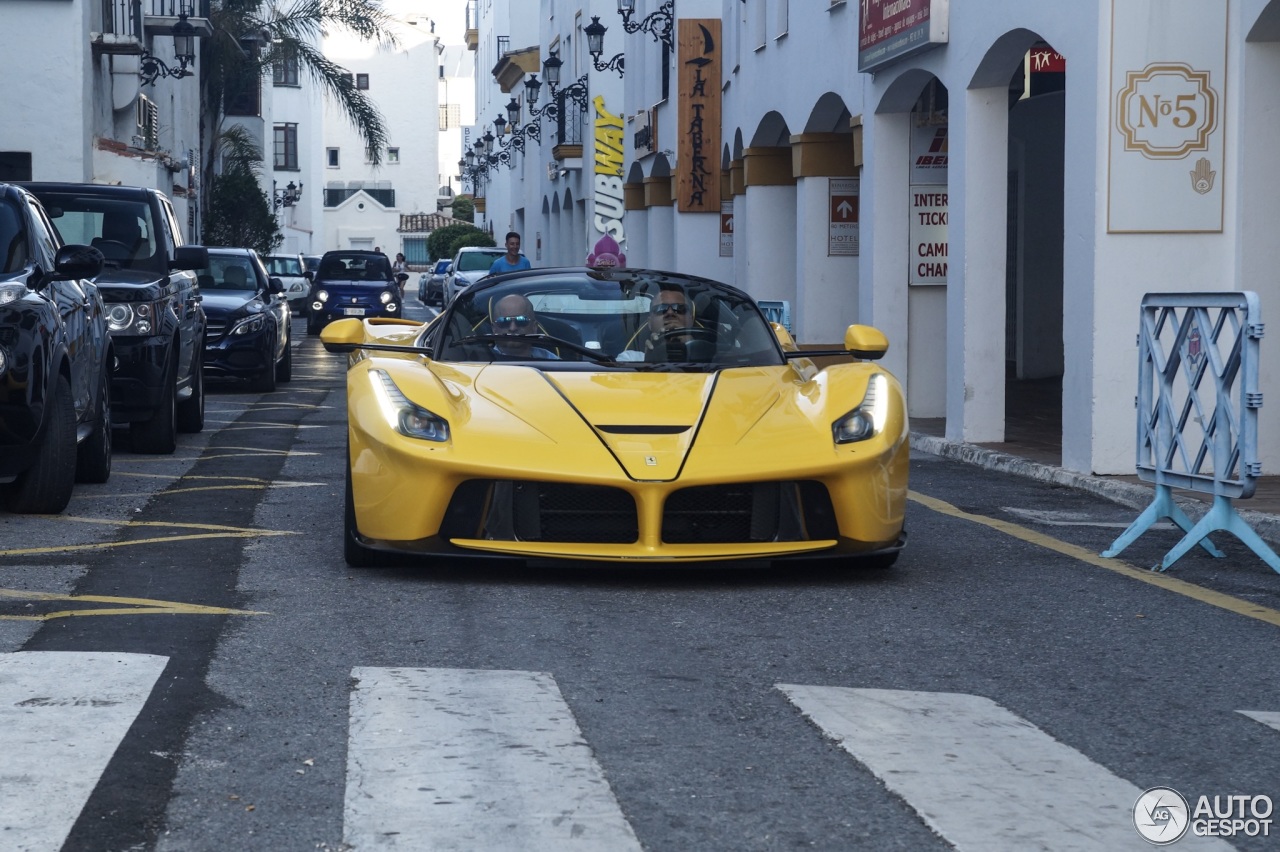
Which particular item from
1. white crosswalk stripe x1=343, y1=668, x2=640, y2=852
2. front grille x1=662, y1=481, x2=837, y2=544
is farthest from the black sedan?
white crosswalk stripe x1=343, y1=668, x2=640, y2=852

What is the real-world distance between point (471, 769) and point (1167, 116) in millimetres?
8737

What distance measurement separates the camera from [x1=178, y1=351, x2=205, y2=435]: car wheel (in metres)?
13.8

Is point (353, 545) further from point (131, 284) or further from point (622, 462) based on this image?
point (131, 284)

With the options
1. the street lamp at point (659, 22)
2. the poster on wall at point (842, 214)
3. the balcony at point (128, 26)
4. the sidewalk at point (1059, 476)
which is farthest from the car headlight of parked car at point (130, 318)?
the street lamp at point (659, 22)

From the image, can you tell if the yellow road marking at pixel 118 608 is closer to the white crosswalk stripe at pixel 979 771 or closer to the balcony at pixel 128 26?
the white crosswalk stripe at pixel 979 771

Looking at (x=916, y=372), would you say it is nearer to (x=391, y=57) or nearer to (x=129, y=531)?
(x=129, y=531)

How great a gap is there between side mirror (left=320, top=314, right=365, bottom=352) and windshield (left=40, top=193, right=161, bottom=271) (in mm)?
5339

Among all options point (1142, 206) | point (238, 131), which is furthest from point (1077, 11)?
point (238, 131)

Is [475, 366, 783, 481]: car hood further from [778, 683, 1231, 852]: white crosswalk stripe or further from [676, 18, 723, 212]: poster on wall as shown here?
[676, 18, 723, 212]: poster on wall

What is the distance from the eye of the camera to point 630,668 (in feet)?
17.6

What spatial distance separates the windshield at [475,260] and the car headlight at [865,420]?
39593 millimetres

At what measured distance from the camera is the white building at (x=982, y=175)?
11609 mm

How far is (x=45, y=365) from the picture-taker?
343 inches

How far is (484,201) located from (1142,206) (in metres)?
76.8
